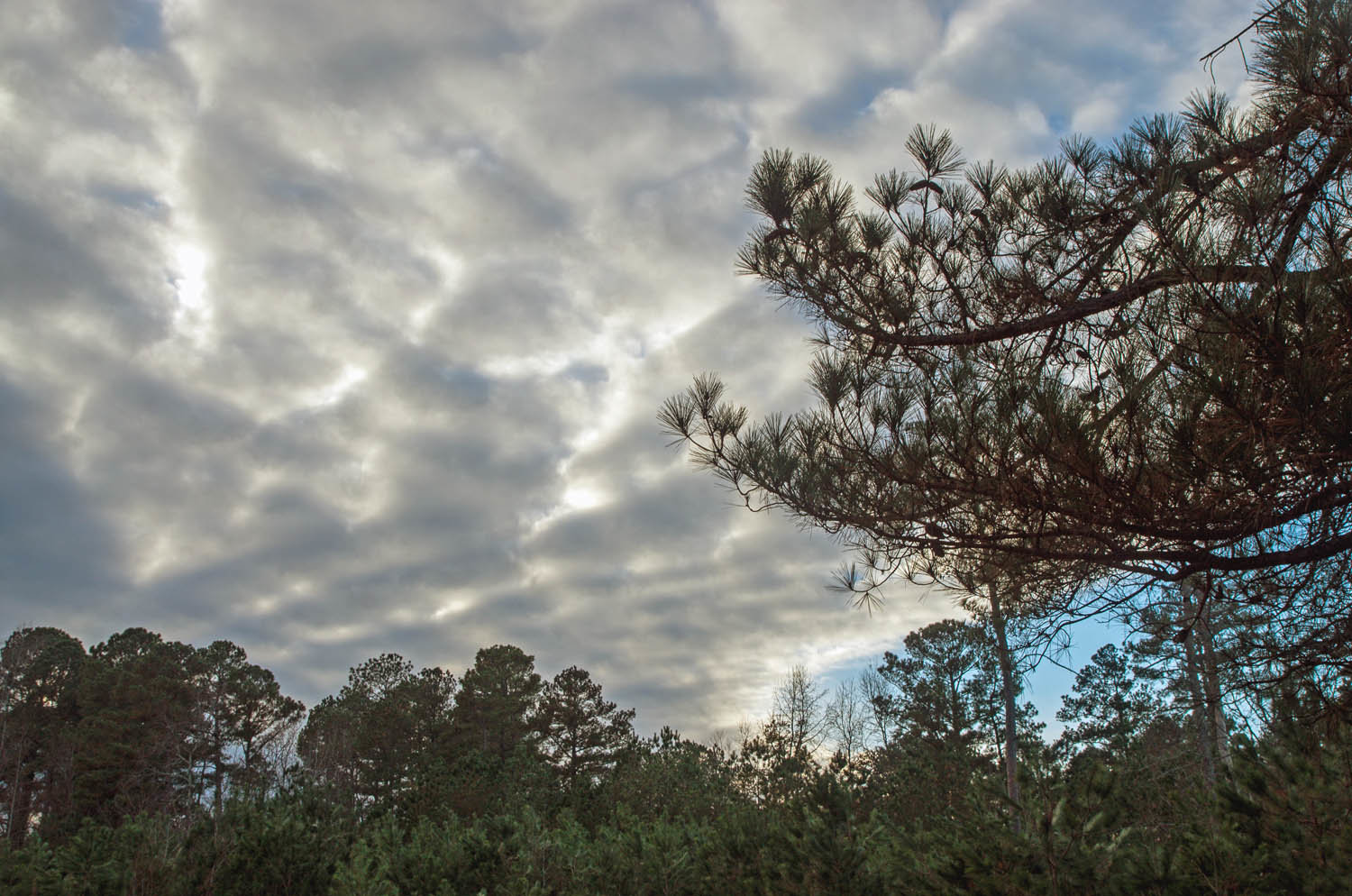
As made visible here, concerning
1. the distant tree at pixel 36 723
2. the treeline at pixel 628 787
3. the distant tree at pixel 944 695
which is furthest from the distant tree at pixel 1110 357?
the distant tree at pixel 36 723

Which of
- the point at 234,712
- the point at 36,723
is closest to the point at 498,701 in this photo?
the point at 234,712

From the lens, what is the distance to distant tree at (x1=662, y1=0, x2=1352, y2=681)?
10.9ft

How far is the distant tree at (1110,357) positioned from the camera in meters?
3.31

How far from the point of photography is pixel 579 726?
91.6 feet


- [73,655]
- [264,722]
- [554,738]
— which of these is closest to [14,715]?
[73,655]

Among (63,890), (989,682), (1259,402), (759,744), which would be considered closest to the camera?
(1259,402)

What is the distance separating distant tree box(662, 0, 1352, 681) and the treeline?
1.00 meters

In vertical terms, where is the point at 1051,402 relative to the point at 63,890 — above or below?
above

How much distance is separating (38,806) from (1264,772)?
121 feet

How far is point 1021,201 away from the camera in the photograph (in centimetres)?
494

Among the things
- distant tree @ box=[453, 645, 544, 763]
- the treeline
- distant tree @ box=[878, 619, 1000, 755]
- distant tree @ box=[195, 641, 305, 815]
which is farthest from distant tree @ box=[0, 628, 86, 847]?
distant tree @ box=[878, 619, 1000, 755]

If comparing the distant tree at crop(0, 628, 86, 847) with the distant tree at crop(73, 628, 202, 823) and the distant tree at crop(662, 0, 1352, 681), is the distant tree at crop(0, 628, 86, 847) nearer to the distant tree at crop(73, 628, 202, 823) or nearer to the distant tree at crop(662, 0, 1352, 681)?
the distant tree at crop(73, 628, 202, 823)

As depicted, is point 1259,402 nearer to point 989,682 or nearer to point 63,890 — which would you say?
point 63,890

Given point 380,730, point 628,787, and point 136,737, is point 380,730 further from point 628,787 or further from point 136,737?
point 628,787
